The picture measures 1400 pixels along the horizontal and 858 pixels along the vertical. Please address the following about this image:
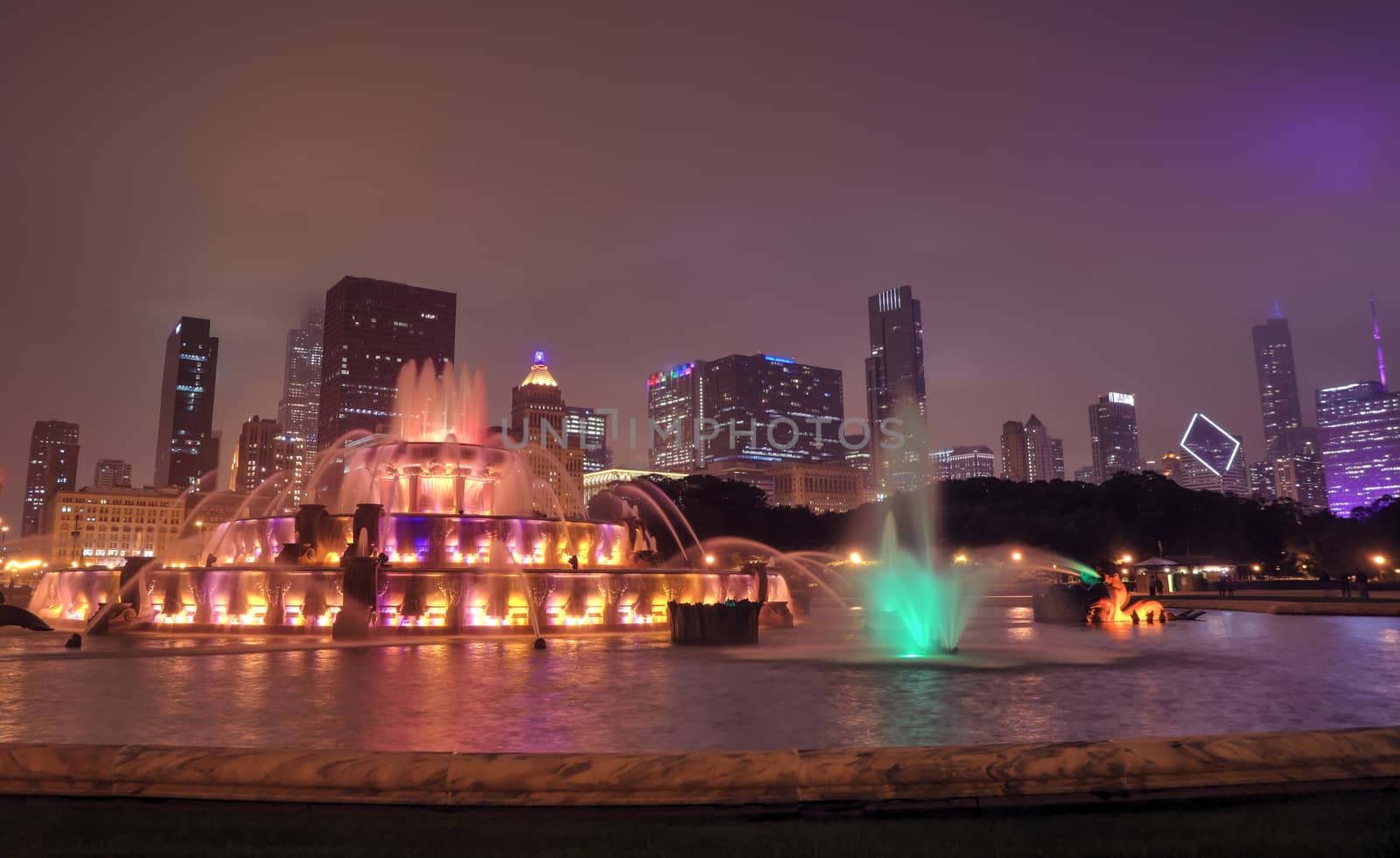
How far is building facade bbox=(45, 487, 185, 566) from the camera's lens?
16125 cm

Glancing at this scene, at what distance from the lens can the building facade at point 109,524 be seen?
161 metres

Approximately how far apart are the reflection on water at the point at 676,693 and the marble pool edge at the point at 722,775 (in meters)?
2.49

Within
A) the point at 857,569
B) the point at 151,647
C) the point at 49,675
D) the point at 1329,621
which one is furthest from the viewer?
the point at 857,569

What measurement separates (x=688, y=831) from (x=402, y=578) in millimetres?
23985

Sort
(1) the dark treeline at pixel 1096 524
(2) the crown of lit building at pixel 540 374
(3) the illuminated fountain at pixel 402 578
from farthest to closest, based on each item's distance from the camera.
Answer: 1. (2) the crown of lit building at pixel 540 374
2. (1) the dark treeline at pixel 1096 524
3. (3) the illuminated fountain at pixel 402 578

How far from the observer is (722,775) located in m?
6.07

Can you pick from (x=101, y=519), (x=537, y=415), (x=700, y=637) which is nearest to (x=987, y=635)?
(x=700, y=637)

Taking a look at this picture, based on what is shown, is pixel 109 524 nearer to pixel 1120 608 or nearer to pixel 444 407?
pixel 444 407

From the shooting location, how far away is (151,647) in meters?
22.2

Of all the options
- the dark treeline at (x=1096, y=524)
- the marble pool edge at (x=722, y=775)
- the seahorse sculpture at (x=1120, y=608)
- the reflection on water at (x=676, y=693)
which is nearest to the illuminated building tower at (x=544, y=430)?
the dark treeline at (x=1096, y=524)

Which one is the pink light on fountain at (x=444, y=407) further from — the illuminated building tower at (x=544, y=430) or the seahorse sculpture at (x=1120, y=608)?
the illuminated building tower at (x=544, y=430)

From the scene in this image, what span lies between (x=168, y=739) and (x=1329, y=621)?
34.2 metres

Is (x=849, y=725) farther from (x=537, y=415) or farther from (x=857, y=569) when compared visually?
(x=537, y=415)

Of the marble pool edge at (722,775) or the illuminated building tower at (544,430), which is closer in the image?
the marble pool edge at (722,775)
